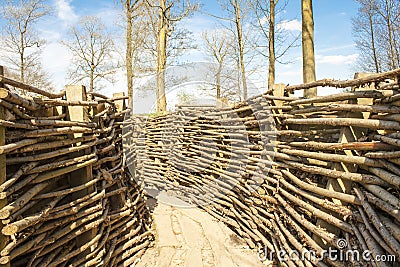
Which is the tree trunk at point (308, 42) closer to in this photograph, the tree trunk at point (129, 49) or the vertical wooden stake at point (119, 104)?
the vertical wooden stake at point (119, 104)

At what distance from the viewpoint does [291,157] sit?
271 cm

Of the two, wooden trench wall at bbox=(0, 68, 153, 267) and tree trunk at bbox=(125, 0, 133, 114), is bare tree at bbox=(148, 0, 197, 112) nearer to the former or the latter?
tree trunk at bbox=(125, 0, 133, 114)

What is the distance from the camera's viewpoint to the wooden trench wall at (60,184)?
157cm

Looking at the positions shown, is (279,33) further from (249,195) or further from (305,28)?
(249,195)

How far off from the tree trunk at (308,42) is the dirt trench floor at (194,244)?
8.45ft

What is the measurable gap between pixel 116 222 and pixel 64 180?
86 centimetres

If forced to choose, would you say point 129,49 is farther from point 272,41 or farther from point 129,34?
point 272,41

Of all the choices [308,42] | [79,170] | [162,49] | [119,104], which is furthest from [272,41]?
[79,170]


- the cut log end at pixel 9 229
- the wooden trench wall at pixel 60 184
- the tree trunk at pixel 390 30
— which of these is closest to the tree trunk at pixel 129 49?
the wooden trench wall at pixel 60 184

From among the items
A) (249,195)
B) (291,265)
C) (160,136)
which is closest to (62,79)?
(160,136)

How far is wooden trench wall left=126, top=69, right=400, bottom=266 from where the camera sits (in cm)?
172

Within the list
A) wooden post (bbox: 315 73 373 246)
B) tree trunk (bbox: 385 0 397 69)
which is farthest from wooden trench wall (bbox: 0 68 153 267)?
tree trunk (bbox: 385 0 397 69)

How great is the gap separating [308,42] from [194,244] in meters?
3.45

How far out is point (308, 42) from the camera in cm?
486
